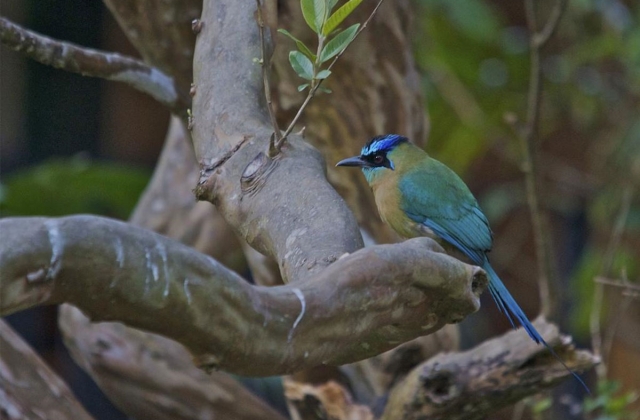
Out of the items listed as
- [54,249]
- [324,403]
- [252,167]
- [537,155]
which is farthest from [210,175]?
[537,155]

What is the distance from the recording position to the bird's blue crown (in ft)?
10.5

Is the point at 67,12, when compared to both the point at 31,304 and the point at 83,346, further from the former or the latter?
the point at 31,304

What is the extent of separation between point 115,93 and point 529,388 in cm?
464

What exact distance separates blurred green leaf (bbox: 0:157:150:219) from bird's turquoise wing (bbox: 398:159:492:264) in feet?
6.70

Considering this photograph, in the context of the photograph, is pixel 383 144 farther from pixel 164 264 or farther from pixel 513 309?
pixel 164 264

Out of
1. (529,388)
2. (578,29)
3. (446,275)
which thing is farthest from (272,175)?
(578,29)

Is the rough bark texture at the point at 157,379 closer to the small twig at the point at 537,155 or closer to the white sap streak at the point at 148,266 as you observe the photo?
the small twig at the point at 537,155

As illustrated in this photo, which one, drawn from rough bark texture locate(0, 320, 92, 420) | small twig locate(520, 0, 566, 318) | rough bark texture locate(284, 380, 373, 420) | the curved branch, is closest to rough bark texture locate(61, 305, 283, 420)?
rough bark texture locate(284, 380, 373, 420)

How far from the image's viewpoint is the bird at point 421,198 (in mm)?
3094

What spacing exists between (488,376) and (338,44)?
4.12 ft

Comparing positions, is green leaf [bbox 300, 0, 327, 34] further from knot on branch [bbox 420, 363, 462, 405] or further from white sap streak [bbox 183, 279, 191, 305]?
knot on branch [bbox 420, 363, 462, 405]

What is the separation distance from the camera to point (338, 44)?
1.93 meters

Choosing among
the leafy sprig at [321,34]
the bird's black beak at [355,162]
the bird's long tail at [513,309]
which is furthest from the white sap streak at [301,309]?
the bird's black beak at [355,162]

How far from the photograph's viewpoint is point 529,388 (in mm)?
2748
